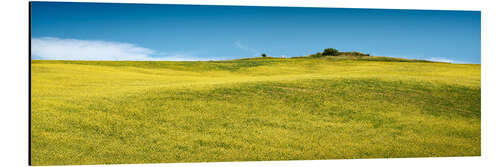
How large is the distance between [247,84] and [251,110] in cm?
149

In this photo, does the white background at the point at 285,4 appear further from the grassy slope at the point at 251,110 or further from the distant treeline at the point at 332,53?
the distant treeline at the point at 332,53

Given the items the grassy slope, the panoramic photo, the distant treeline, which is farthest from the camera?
the distant treeline

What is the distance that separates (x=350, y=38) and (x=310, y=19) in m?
1.03

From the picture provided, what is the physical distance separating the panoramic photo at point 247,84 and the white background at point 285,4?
148 millimetres

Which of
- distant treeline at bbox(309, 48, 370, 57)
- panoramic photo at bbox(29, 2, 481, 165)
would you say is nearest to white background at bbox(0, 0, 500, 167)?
panoramic photo at bbox(29, 2, 481, 165)

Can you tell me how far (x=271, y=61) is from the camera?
10.2 meters

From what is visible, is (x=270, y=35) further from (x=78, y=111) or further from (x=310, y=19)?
(x=78, y=111)

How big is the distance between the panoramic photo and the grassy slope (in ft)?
0.09

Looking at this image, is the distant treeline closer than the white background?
No

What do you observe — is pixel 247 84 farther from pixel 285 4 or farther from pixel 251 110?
pixel 285 4

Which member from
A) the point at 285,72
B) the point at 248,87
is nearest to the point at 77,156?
the point at 248,87

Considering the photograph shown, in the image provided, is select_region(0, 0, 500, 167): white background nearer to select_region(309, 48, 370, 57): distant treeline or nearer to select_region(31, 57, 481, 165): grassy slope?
select_region(31, 57, 481, 165): grassy slope

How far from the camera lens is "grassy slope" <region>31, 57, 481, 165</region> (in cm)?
785

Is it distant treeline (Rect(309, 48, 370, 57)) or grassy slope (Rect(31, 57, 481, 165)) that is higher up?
distant treeline (Rect(309, 48, 370, 57))
